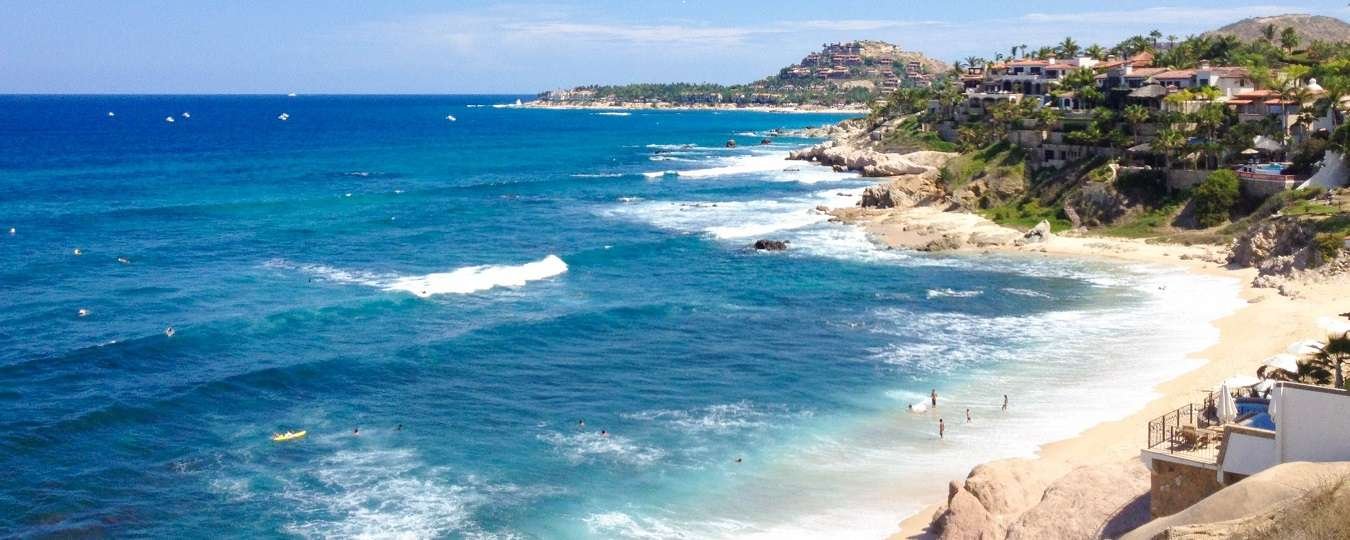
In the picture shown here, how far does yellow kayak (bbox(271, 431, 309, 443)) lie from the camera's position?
3344cm

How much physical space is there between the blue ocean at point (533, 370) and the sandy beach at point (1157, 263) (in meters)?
0.98

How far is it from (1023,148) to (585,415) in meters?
50.5

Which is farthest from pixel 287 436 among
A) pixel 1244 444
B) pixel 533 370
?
pixel 1244 444

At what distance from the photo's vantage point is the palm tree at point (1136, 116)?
6931 cm

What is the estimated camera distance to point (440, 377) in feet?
131

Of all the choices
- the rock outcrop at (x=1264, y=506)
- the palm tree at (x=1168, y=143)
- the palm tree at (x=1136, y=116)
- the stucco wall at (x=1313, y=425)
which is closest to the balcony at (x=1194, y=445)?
the stucco wall at (x=1313, y=425)

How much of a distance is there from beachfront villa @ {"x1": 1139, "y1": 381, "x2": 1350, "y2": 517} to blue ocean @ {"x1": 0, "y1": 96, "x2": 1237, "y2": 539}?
8.82m

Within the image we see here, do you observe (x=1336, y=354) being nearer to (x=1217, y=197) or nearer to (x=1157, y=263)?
(x=1157, y=263)

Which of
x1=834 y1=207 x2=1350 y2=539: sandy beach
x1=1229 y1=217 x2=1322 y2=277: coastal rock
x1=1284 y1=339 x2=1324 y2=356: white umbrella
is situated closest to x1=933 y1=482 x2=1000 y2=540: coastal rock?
x1=834 y1=207 x2=1350 y2=539: sandy beach

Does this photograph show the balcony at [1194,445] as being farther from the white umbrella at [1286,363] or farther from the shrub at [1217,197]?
the shrub at [1217,197]

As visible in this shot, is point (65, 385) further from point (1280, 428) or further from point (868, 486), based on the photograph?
point (1280, 428)

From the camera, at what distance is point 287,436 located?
3359 centimetres

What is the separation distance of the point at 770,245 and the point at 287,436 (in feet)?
119

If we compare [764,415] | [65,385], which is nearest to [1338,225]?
[764,415]
